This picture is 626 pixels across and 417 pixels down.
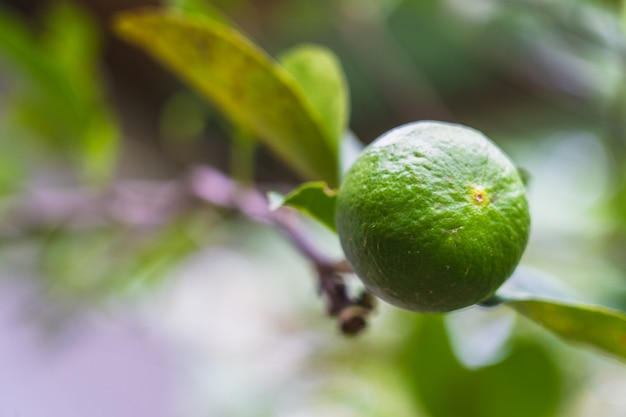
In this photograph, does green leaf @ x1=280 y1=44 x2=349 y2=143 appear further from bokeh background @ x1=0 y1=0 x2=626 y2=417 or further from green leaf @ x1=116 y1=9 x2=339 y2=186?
bokeh background @ x1=0 y1=0 x2=626 y2=417

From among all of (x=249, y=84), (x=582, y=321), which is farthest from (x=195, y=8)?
(x=582, y=321)

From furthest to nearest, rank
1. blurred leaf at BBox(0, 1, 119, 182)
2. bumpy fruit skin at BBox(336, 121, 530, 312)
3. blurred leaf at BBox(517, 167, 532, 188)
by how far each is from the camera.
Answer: blurred leaf at BBox(0, 1, 119, 182) < blurred leaf at BBox(517, 167, 532, 188) < bumpy fruit skin at BBox(336, 121, 530, 312)

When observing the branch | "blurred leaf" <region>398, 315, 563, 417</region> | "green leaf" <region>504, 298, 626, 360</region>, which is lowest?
"blurred leaf" <region>398, 315, 563, 417</region>

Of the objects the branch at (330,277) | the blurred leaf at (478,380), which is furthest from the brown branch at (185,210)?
the blurred leaf at (478,380)

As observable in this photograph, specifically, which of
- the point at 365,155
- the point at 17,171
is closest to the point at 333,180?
the point at 365,155

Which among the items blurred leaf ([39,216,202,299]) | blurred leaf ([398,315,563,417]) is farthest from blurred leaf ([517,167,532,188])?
blurred leaf ([39,216,202,299])

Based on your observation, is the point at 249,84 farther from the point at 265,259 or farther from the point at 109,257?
the point at 265,259
